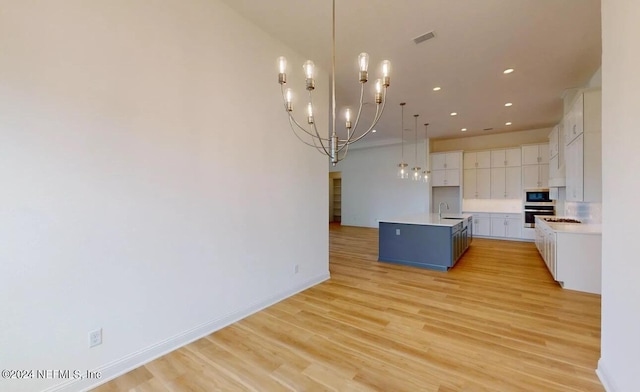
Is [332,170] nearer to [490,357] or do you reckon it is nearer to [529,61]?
[529,61]

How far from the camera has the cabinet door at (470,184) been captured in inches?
320

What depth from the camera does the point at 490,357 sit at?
2.15 meters

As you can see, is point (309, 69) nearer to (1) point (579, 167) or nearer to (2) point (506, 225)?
(1) point (579, 167)

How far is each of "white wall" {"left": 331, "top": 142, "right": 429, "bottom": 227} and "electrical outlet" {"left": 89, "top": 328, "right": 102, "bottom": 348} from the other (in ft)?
28.1

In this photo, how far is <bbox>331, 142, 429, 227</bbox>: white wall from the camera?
8.98 m

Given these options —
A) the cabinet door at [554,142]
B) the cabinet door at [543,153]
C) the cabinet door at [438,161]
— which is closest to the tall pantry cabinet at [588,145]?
the cabinet door at [554,142]

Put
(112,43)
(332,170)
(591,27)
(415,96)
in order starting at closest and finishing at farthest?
(112,43) < (591,27) < (415,96) < (332,170)

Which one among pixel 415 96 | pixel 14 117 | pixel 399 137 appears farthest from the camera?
pixel 399 137

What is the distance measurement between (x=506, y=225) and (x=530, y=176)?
1.54m

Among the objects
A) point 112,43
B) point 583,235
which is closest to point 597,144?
point 583,235

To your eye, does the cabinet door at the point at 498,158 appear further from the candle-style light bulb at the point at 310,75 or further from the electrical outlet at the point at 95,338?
the electrical outlet at the point at 95,338

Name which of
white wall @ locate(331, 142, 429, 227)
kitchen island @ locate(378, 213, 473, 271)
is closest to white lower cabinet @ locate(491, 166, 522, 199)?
white wall @ locate(331, 142, 429, 227)

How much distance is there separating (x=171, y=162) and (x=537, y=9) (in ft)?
13.0

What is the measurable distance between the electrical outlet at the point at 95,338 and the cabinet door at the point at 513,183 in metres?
9.26
